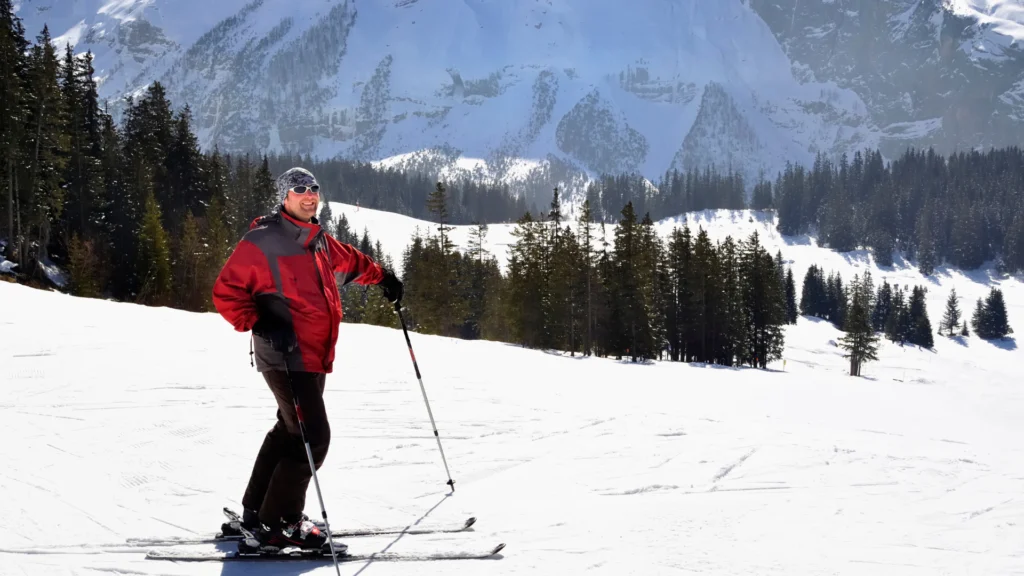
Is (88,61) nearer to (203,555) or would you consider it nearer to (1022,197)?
(203,555)

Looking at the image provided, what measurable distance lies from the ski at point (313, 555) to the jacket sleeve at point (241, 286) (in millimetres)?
1541

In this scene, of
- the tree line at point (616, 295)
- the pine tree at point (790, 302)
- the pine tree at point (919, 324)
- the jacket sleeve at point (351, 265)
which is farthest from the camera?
the pine tree at point (790, 302)

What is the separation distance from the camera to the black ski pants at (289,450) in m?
4.58

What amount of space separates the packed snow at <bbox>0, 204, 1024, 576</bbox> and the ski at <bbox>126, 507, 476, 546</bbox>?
12 centimetres

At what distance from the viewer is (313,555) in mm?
4707

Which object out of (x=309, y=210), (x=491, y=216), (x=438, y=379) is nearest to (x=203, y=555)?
(x=309, y=210)

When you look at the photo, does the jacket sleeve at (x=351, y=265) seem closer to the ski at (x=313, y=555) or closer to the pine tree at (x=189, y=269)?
the ski at (x=313, y=555)

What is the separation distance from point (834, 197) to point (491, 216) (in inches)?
3589

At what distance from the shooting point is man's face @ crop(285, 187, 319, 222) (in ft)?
15.3

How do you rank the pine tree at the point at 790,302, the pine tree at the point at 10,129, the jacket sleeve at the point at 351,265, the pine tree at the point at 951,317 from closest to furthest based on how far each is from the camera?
the jacket sleeve at the point at 351,265, the pine tree at the point at 10,129, the pine tree at the point at 790,302, the pine tree at the point at 951,317

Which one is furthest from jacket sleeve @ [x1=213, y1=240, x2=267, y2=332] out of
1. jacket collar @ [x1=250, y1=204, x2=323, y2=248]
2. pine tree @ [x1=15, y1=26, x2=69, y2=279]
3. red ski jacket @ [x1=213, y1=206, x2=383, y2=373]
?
pine tree @ [x1=15, y1=26, x2=69, y2=279]

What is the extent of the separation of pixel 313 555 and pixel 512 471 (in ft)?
8.62

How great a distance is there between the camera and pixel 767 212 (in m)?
199

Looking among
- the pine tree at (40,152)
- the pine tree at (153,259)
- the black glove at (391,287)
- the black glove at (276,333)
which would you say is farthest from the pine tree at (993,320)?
the black glove at (276,333)
